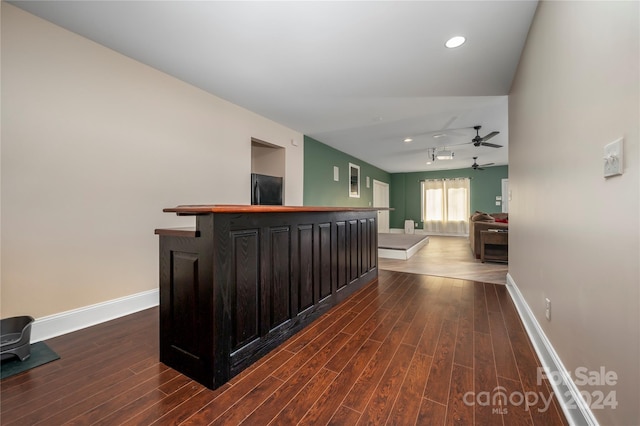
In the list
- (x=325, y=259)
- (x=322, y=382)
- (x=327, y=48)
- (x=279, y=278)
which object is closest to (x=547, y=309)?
(x=322, y=382)

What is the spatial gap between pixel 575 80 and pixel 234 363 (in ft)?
7.72

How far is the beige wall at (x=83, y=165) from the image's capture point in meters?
1.96

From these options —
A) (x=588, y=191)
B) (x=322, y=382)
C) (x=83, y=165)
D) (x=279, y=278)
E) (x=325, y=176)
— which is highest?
(x=325, y=176)

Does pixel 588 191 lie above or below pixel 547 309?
above

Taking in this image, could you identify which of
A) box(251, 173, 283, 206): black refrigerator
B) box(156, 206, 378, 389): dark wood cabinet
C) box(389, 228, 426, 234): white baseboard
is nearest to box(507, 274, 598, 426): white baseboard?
box(156, 206, 378, 389): dark wood cabinet

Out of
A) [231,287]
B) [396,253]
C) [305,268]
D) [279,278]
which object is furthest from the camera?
[396,253]

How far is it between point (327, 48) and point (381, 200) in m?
7.71

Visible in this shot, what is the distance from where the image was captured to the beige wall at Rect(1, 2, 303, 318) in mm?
1965

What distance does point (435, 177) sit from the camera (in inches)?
391

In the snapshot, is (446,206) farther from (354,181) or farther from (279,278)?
(279,278)

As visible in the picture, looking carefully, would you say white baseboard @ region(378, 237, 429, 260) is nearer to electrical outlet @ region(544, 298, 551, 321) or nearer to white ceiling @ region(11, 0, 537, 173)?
white ceiling @ region(11, 0, 537, 173)

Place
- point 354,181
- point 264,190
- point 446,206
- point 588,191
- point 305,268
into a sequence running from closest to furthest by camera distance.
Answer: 1. point 588,191
2. point 305,268
3. point 264,190
4. point 354,181
5. point 446,206

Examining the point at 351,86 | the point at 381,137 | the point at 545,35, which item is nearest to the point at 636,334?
the point at 545,35

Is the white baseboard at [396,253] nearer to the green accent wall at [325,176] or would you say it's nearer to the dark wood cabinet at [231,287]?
the green accent wall at [325,176]
